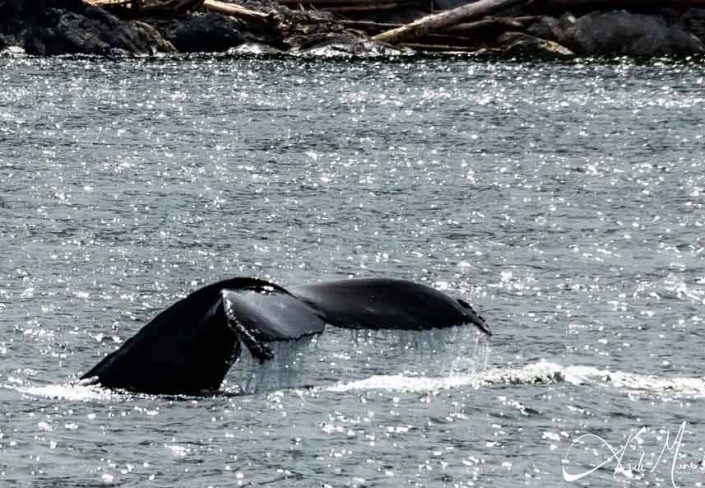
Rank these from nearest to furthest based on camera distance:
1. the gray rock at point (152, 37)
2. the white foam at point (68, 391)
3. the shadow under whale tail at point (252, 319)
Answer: the shadow under whale tail at point (252, 319), the white foam at point (68, 391), the gray rock at point (152, 37)

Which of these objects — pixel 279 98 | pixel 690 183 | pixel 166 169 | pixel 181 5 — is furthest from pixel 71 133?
pixel 181 5

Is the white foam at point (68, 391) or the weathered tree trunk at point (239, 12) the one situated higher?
the white foam at point (68, 391)

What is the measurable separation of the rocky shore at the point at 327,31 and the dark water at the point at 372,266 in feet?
34.1

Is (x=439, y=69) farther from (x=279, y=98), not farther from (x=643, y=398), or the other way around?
(x=643, y=398)

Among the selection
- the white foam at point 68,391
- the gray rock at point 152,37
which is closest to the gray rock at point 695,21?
the gray rock at point 152,37

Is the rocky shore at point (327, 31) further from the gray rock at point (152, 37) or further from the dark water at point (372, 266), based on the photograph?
the dark water at point (372, 266)

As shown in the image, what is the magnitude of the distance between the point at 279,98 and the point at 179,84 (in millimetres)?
4509

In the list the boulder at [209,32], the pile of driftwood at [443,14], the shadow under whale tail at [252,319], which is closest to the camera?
the shadow under whale tail at [252,319]

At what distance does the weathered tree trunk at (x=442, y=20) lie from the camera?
54188 mm

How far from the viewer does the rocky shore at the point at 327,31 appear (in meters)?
53.9

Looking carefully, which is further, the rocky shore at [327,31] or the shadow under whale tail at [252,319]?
the rocky shore at [327,31]

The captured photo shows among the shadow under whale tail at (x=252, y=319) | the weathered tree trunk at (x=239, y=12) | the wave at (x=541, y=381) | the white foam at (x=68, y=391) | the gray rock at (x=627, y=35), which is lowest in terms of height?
the gray rock at (x=627, y=35)

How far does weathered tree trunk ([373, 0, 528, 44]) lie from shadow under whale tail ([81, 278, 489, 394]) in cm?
4585

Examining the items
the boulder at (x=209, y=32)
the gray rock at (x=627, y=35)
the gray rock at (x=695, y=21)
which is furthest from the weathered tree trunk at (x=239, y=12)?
the gray rock at (x=695, y=21)
